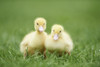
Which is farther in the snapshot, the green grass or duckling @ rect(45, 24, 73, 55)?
duckling @ rect(45, 24, 73, 55)

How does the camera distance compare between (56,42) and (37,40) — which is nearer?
(56,42)

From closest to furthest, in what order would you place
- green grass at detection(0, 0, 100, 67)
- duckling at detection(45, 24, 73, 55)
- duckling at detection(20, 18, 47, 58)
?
1. green grass at detection(0, 0, 100, 67)
2. duckling at detection(45, 24, 73, 55)
3. duckling at detection(20, 18, 47, 58)

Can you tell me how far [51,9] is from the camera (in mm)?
9844

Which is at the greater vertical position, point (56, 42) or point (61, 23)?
point (61, 23)

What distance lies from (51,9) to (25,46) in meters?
6.20

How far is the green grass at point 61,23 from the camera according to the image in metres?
3.34

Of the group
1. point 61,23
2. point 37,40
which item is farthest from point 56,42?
point 61,23

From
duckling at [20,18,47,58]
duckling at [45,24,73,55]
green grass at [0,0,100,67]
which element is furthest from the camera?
duckling at [20,18,47,58]

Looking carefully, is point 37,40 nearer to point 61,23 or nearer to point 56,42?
point 56,42

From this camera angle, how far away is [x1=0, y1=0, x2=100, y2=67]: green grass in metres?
3.34

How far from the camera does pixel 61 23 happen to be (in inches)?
281

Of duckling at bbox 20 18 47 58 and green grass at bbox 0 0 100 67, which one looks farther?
duckling at bbox 20 18 47 58

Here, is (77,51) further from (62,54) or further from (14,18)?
(14,18)

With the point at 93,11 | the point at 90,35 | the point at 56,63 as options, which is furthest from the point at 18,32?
the point at 93,11
